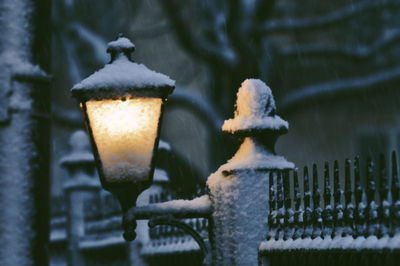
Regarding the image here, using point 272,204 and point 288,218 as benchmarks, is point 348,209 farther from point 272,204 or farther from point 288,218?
point 272,204

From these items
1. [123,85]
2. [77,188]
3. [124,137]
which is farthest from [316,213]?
[77,188]

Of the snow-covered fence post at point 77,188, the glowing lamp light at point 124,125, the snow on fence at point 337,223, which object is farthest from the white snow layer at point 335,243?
the snow-covered fence post at point 77,188

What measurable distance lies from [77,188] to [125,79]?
21.3ft

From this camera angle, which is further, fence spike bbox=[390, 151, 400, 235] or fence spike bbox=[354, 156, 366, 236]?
fence spike bbox=[354, 156, 366, 236]

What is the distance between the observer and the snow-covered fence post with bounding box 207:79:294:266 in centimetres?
520

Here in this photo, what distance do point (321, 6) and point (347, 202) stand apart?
1485cm

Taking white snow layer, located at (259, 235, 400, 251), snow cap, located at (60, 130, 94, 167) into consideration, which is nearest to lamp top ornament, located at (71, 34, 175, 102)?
white snow layer, located at (259, 235, 400, 251)

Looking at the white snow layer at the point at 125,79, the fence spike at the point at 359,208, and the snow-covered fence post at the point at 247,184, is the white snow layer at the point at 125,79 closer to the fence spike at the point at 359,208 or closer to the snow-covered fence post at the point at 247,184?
the snow-covered fence post at the point at 247,184

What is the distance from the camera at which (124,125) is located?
16.5 feet

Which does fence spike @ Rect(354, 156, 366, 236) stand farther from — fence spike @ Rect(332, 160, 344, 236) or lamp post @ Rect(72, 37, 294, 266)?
lamp post @ Rect(72, 37, 294, 266)

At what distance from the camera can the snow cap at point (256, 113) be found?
212 inches

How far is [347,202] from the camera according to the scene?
4.74 m

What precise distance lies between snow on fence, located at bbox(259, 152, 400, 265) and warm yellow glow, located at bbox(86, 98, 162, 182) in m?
0.82

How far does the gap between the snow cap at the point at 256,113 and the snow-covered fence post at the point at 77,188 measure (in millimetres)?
6084
